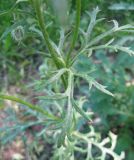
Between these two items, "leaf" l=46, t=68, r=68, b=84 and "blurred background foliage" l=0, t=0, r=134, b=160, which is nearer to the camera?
"leaf" l=46, t=68, r=68, b=84

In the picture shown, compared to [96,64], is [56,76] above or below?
above

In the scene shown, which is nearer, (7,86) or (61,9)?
(61,9)

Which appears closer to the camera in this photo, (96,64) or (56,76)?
(56,76)

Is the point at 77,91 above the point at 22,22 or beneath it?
beneath

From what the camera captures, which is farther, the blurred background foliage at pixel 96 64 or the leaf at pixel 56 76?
the blurred background foliage at pixel 96 64

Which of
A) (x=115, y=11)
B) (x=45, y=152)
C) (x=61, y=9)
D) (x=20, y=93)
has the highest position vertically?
(x=61, y=9)

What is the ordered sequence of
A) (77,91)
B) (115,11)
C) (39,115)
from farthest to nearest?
(77,91) → (39,115) → (115,11)

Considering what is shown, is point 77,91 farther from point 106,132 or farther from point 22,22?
point 22,22

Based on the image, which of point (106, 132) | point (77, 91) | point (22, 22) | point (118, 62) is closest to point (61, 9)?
point (22, 22)
